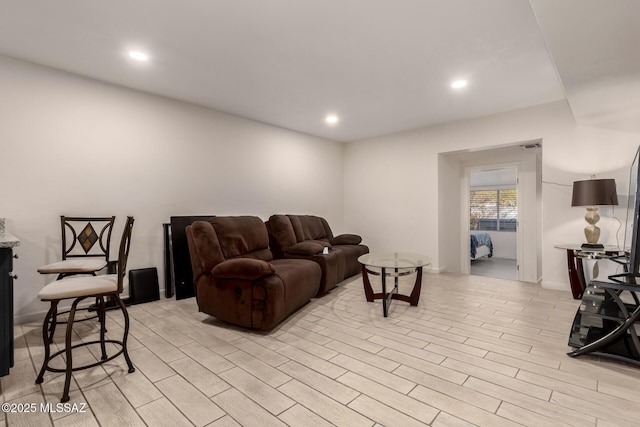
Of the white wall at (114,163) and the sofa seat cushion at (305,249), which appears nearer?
the white wall at (114,163)

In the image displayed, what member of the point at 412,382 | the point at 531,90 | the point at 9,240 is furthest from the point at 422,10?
the point at 9,240

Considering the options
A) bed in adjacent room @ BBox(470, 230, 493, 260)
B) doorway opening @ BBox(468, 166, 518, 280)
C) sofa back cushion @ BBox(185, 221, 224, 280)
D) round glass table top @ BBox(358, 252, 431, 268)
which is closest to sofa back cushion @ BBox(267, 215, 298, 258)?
round glass table top @ BBox(358, 252, 431, 268)

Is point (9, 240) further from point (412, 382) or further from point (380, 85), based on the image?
point (380, 85)

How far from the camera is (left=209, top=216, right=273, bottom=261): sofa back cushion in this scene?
3.16 metres

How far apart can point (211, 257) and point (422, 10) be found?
2757mm

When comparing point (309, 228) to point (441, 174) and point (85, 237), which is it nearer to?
point (441, 174)

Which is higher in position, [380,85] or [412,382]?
[380,85]

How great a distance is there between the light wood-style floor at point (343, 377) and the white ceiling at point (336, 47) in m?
2.24

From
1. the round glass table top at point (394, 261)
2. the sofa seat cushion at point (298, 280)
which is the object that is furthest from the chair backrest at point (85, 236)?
the round glass table top at point (394, 261)

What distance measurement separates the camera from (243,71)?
3.09 meters

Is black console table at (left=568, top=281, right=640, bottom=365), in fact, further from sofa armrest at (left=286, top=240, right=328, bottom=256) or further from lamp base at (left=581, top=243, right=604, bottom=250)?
sofa armrest at (left=286, top=240, right=328, bottom=256)

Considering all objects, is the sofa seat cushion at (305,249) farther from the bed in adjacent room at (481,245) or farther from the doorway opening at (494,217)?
the doorway opening at (494,217)

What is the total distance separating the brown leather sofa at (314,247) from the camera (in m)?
3.84

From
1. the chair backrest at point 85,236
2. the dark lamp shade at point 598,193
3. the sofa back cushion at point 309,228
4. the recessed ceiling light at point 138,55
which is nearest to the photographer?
the recessed ceiling light at point 138,55
